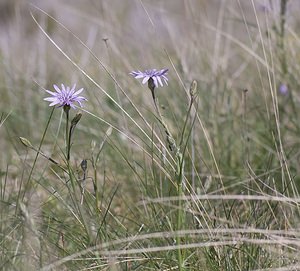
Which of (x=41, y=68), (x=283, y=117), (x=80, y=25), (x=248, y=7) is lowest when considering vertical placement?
(x=283, y=117)

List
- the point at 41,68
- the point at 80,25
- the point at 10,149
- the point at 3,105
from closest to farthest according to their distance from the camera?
1. the point at 10,149
2. the point at 3,105
3. the point at 41,68
4. the point at 80,25

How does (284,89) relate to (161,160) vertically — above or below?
above

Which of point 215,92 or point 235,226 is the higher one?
point 215,92

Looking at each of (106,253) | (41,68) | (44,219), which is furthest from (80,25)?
A: (106,253)

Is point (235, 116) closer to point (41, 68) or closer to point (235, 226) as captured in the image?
point (235, 226)

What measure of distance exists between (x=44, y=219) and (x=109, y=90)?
167cm

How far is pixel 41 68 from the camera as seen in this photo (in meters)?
3.70

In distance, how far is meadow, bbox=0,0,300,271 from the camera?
1.61 metres

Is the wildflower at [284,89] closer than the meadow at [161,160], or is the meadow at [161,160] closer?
the meadow at [161,160]

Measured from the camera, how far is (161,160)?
1763 mm

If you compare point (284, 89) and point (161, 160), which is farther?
point (284, 89)

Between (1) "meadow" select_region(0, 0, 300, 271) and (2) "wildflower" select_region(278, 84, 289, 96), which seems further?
(2) "wildflower" select_region(278, 84, 289, 96)

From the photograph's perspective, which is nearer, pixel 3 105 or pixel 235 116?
pixel 235 116

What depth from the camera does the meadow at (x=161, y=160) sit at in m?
1.61
